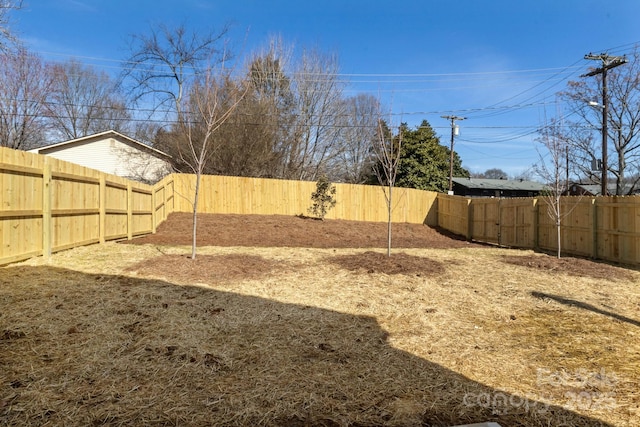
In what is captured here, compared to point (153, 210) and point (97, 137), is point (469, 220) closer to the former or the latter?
point (153, 210)

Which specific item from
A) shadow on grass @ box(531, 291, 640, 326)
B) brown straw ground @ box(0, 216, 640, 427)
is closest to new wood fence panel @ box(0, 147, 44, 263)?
brown straw ground @ box(0, 216, 640, 427)

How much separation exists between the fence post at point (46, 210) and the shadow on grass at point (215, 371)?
184 centimetres

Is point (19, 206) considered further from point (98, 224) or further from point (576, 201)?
point (576, 201)

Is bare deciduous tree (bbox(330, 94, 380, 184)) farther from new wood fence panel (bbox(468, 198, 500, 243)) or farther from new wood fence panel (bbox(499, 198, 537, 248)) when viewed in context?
new wood fence panel (bbox(499, 198, 537, 248))

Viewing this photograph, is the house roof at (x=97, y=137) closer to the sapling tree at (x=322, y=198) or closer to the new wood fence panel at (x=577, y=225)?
the sapling tree at (x=322, y=198)

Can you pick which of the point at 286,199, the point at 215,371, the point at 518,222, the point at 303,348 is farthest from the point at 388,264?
the point at 286,199

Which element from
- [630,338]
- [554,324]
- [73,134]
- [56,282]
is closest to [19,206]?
[56,282]

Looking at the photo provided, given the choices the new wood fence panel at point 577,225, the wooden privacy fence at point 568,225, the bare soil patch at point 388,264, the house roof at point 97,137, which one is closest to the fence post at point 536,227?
the wooden privacy fence at point 568,225

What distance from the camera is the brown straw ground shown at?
223 centimetres

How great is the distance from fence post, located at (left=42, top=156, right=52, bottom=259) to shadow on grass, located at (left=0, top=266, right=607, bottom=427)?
1.84 meters

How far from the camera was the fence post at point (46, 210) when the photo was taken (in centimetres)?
578

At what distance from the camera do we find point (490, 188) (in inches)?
1496

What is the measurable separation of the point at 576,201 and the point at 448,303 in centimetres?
783

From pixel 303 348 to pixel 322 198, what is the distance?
12976mm
